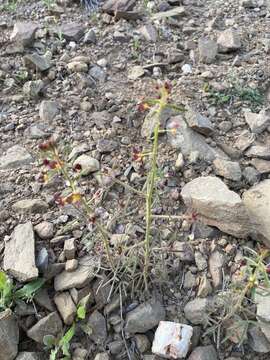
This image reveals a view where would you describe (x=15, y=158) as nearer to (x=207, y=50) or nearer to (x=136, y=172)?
(x=136, y=172)

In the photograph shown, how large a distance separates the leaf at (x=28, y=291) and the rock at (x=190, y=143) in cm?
116

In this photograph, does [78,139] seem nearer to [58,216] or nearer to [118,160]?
[118,160]

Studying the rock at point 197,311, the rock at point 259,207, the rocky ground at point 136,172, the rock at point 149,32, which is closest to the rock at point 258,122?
the rocky ground at point 136,172

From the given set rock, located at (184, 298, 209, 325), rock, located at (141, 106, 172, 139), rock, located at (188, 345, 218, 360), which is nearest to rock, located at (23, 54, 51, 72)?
rock, located at (141, 106, 172, 139)

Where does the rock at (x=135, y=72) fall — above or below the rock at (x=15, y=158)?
above

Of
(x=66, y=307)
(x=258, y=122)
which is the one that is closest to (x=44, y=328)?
(x=66, y=307)

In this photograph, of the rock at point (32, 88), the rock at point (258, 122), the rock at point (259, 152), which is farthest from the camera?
the rock at point (32, 88)

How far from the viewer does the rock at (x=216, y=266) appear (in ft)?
8.79

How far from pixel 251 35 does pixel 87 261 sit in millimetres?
2291

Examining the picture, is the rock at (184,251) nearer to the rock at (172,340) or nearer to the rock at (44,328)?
the rock at (172,340)

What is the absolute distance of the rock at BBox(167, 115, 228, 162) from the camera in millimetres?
3135

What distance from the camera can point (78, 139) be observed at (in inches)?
127

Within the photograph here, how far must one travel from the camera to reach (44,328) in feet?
8.34

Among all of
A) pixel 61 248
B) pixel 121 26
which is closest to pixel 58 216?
pixel 61 248
